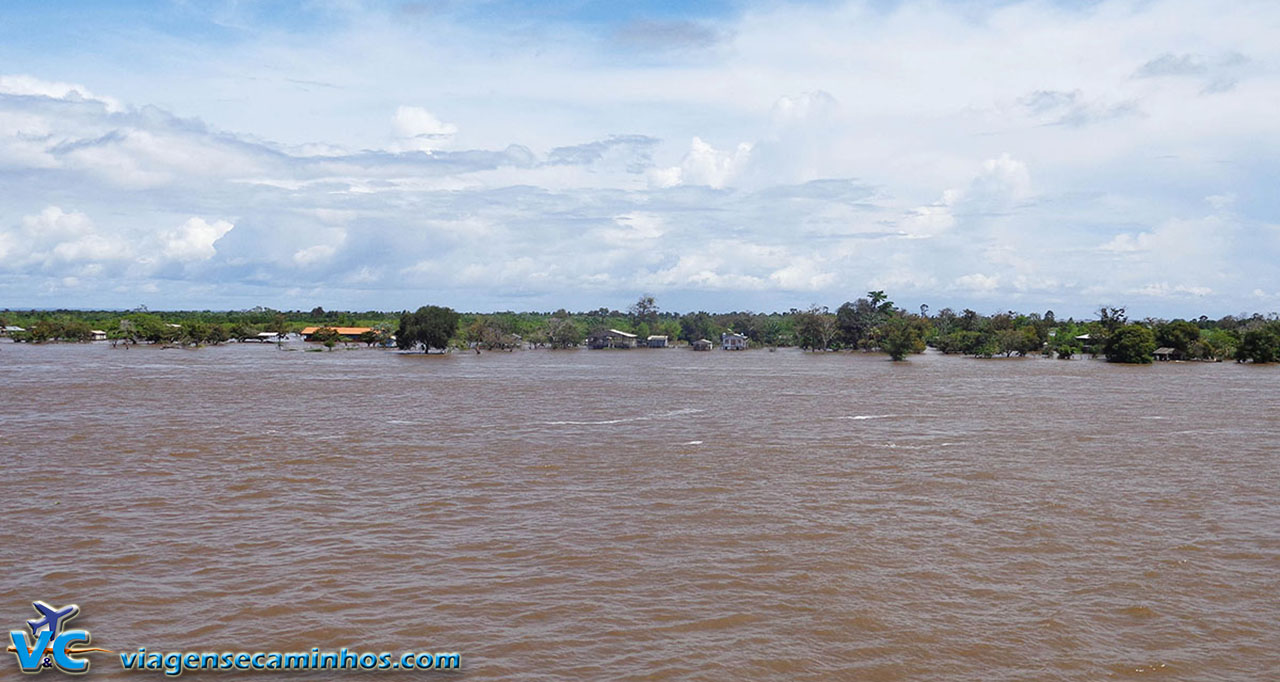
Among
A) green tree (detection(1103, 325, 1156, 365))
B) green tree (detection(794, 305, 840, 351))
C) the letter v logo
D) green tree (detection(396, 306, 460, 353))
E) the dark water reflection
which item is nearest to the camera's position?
the letter v logo

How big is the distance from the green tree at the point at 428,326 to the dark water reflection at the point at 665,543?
5922cm

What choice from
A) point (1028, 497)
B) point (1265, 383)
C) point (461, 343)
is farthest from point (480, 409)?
point (461, 343)

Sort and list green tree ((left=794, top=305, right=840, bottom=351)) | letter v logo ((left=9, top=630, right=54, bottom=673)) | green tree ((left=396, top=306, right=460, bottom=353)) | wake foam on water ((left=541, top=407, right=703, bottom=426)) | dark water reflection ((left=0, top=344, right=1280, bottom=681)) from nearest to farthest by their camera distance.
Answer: letter v logo ((left=9, top=630, right=54, bottom=673)), dark water reflection ((left=0, top=344, right=1280, bottom=681)), wake foam on water ((left=541, top=407, right=703, bottom=426)), green tree ((left=396, top=306, right=460, bottom=353)), green tree ((left=794, top=305, right=840, bottom=351))

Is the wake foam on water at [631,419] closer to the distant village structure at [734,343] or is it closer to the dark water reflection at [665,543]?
the dark water reflection at [665,543]

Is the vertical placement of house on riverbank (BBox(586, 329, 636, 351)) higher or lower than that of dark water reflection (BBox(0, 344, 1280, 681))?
higher

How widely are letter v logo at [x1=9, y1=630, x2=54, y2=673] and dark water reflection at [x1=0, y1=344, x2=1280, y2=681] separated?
0.26 metres

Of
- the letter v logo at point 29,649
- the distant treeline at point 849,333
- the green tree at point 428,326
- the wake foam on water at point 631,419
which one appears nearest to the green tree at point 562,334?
the distant treeline at point 849,333

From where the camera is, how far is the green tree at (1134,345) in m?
77.1

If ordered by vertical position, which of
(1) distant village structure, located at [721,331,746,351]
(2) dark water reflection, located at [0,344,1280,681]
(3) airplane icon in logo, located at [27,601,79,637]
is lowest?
(2) dark water reflection, located at [0,344,1280,681]

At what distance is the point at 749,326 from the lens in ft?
459

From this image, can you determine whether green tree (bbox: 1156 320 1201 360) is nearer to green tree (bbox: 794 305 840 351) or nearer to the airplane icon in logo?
green tree (bbox: 794 305 840 351)

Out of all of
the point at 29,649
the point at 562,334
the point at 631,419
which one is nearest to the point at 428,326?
the point at 562,334

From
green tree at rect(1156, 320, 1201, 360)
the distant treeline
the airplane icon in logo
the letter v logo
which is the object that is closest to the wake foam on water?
the airplane icon in logo

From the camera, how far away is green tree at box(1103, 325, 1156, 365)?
77125 millimetres
